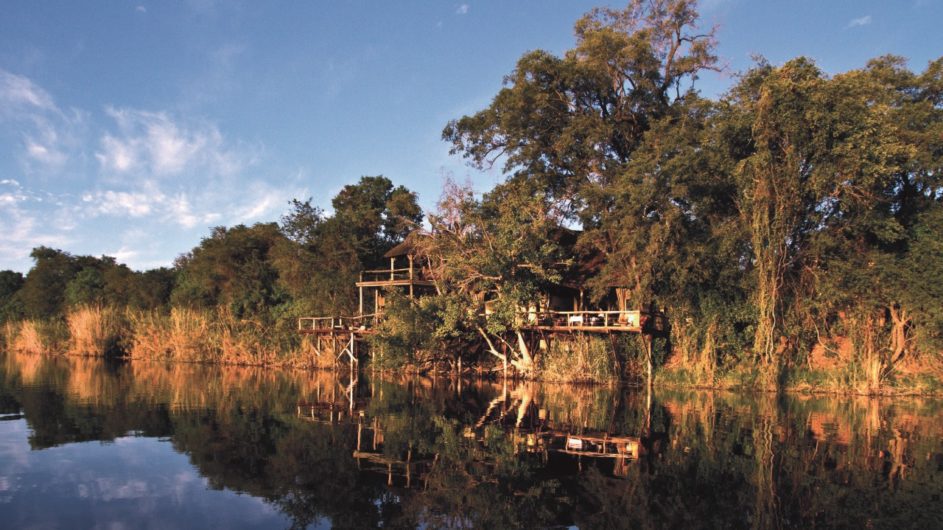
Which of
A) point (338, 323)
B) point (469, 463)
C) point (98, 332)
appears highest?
point (338, 323)

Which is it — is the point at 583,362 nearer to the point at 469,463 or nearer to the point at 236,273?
the point at 469,463

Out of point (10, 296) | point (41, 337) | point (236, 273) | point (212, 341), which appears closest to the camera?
point (212, 341)

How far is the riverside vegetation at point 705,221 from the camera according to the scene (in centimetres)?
2214

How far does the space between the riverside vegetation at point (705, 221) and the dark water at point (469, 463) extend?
12.6 feet

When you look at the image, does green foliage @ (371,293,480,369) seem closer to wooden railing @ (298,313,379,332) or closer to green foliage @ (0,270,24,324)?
wooden railing @ (298,313,379,332)

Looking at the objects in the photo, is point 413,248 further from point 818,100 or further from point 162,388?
point 818,100

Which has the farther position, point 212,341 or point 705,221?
point 212,341

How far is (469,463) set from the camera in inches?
456

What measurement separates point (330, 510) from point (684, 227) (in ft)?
65.9

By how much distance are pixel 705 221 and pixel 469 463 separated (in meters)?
18.9

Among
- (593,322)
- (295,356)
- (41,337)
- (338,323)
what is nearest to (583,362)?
(593,322)

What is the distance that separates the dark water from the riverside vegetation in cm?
384

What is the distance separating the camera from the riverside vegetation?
22141 mm

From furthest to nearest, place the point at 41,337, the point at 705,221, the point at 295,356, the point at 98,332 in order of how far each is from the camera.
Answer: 1. the point at 41,337
2. the point at 98,332
3. the point at 295,356
4. the point at 705,221
